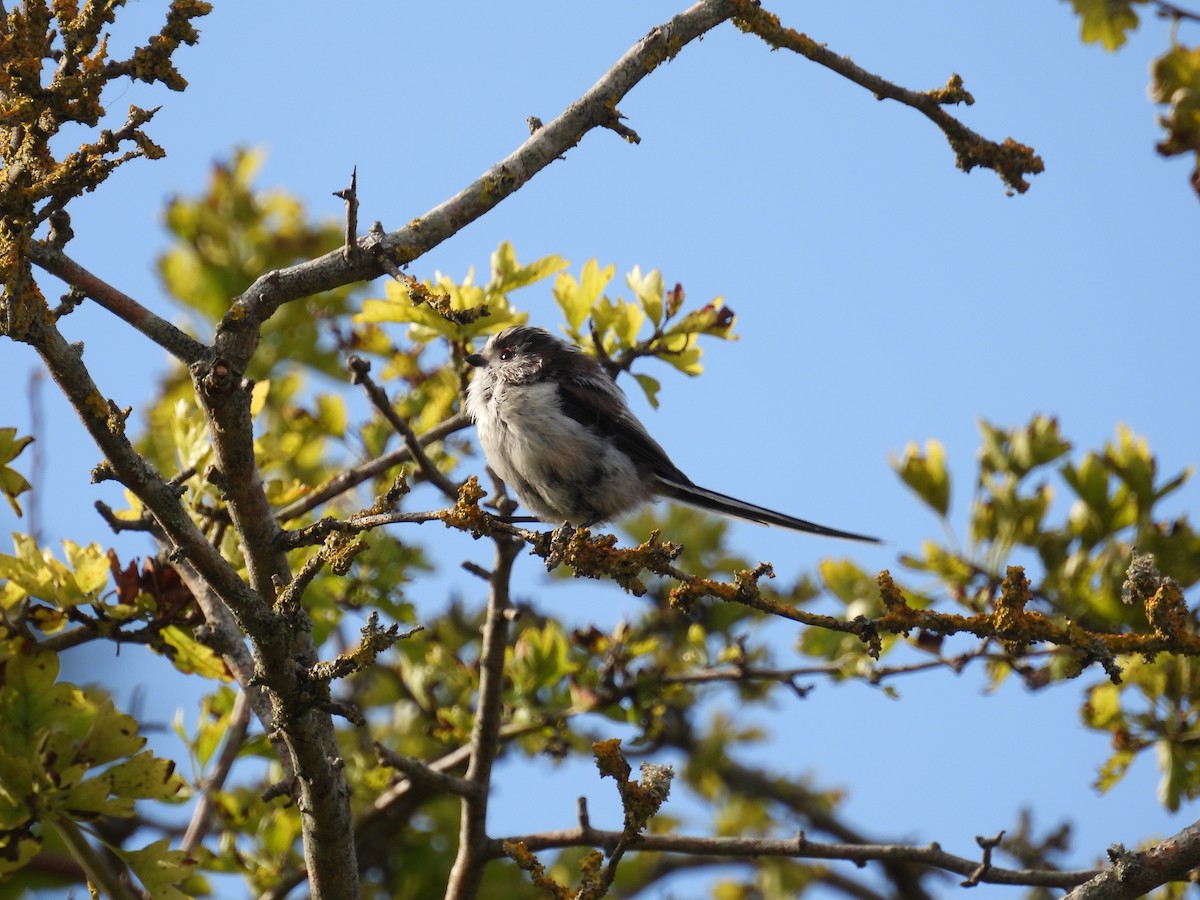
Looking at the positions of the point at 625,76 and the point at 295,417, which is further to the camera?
the point at 295,417

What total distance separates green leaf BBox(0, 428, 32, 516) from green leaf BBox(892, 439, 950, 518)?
3367mm

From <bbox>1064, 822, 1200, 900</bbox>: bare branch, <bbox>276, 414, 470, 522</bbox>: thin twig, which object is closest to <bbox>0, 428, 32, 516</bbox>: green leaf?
<bbox>276, 414, 470, 522</bbox>: thin twig

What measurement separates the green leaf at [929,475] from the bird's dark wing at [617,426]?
914mm

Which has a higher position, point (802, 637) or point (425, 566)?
point (425, 566)

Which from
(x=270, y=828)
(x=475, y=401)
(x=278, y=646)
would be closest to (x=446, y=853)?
(x=270, y=828)

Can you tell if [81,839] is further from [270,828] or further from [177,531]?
[270,828]

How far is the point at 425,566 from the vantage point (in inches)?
204

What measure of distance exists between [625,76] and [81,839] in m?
2.43

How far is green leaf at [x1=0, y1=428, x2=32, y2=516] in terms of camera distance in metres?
3.22

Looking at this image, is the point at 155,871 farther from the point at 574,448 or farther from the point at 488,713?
the point at 574,448

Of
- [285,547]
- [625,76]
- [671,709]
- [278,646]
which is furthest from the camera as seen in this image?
[671,709]

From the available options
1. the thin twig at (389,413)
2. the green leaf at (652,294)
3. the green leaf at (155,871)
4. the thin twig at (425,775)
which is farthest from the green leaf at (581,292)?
the green leaf at (155,871)

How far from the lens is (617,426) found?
5.12 metres

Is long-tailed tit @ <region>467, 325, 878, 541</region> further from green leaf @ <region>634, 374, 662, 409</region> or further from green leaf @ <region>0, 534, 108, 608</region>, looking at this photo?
green leaf @ <region>0, 534, 108, 608</region>
